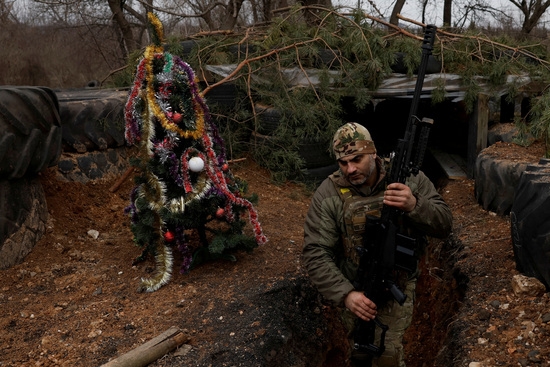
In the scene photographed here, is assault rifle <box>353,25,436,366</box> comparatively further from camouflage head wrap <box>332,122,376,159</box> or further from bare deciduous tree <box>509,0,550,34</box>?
bare deciduous tree <box>509,0,550,34</box>

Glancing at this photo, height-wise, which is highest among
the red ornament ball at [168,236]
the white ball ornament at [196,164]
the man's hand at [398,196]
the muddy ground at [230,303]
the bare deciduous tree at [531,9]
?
the bare deciduous tree at [531,9]

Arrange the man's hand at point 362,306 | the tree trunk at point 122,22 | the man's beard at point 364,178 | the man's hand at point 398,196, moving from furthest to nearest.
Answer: the tree trunk at point 122,22
the man's beard at point 364,178
the man's hand at point 362,306
the man's hand at point 398,196

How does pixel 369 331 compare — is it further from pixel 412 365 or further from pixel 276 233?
pixel 276 233

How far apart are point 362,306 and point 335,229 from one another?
0.47 meters

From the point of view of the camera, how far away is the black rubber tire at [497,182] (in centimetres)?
446

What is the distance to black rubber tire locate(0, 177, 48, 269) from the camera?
3.94 m

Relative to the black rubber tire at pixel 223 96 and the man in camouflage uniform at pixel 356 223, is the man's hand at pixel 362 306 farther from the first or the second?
the black rubber tire at pixel 223 96

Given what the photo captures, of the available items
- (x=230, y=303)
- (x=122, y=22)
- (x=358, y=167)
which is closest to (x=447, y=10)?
(x=122, y=22)

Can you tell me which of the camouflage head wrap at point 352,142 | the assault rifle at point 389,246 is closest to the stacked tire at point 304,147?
the camouflage head wrap at point 352,142

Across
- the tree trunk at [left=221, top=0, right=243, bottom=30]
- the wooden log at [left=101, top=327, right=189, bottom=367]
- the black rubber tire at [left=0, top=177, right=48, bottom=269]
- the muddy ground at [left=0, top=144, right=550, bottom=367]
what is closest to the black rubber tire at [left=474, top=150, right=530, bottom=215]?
the muddy ground at [left=0, top=144, right=550, bottom=367]

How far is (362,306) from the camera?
9.67 feet

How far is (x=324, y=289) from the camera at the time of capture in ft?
10.1

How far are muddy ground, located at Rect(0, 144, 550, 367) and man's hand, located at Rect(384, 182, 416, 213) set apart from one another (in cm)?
90

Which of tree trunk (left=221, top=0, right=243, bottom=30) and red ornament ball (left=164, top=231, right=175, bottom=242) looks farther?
tree trunk (left=221, top=0, right=243, bottom=30)
